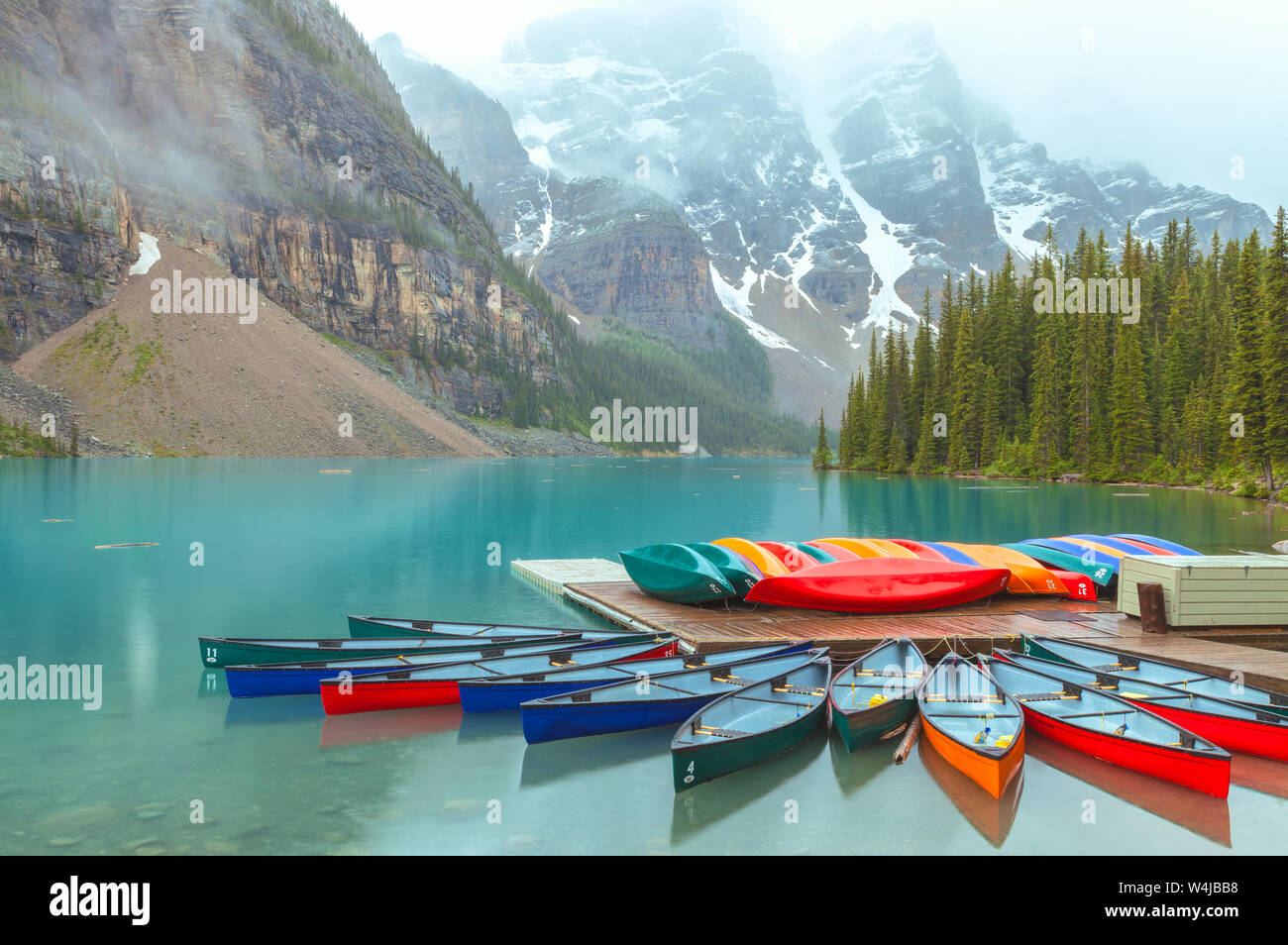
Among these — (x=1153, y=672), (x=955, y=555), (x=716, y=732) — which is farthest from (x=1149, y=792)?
(x=955, y=555)

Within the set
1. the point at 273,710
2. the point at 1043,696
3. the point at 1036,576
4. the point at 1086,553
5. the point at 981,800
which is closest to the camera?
the point at 981,800

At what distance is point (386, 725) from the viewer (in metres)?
14.0

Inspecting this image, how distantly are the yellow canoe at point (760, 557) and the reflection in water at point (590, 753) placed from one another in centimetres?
788

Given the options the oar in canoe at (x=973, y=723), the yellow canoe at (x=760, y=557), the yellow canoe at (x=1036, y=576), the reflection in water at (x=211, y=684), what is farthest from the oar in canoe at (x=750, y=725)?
the yellow canoe at (x=1036, y=576)

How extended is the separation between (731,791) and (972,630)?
934 cm

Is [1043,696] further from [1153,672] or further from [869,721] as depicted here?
[869,721]

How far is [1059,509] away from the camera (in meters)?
58.0

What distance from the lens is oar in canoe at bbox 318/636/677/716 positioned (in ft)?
47.0

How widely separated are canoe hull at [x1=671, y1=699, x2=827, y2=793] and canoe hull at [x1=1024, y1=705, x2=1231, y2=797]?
3730 millimetres

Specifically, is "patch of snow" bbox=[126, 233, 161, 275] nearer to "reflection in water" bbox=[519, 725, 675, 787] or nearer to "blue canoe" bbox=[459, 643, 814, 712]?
"blue canoe" bbox=[459, 643, 814, 712]

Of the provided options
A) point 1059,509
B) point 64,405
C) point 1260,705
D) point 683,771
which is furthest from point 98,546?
point 64,405

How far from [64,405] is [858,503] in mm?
103558

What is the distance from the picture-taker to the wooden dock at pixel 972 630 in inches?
613

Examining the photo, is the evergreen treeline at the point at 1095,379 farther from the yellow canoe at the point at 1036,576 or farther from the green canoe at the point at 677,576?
the green canoe at the point at 677,576
